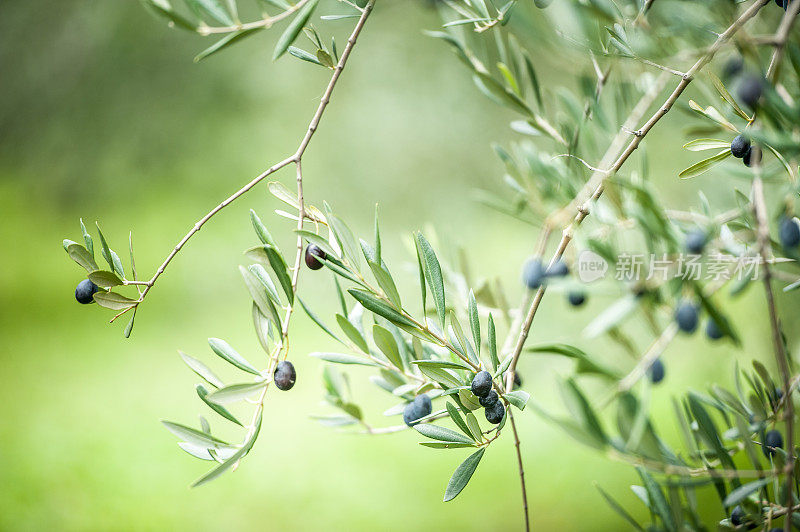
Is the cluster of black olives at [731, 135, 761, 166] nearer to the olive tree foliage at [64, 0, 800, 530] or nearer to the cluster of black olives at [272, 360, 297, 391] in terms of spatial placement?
the olive tree foliage at [64, 0, 800, 530]

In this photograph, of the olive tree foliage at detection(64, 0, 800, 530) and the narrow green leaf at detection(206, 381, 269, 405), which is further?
the narrow green leaf at detection(206, 381, 269, 405)

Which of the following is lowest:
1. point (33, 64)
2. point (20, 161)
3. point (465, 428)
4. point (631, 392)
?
point (20, 161)

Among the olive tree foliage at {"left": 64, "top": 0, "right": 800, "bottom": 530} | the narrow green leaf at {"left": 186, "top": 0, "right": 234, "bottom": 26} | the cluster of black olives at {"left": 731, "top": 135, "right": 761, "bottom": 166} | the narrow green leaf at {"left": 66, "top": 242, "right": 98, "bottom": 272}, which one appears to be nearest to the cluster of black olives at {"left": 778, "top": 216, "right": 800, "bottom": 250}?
the olive tree foliage at {"left": 64, "top": 0, "right": 800, "bottom": 530}

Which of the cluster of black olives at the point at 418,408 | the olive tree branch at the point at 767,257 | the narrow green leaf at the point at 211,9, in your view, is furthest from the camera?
the cluster of black olives at the point at 418,408

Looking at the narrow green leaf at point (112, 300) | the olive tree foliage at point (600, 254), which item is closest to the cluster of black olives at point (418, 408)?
the olive tree foliage at point (600, 254)

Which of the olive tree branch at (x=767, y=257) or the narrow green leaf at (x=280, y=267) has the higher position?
the olive tree branch at (x=767, y=257)

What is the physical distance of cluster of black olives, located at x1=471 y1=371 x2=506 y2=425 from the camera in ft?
1.33

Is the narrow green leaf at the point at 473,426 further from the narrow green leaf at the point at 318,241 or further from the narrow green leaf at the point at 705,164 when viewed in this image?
the narrow green leaf at the point at 705,164

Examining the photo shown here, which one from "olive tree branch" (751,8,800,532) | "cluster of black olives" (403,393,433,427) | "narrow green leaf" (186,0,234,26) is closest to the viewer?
"olive tree branch" (751,8,800,532)

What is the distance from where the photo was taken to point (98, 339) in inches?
69.6

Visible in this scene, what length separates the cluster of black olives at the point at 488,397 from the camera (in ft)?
1.33

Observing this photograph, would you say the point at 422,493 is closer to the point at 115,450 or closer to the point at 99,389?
the point at 115,450

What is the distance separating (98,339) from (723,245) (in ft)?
6.09

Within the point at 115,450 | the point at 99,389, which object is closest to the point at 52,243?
the point at 99,389
